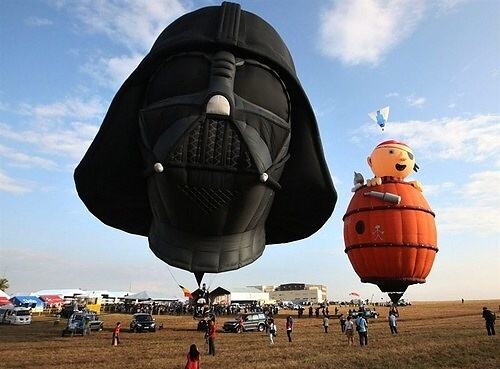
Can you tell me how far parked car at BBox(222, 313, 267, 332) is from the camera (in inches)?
891

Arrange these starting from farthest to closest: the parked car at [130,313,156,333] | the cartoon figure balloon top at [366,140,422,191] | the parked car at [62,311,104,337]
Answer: the parked car at [130,313,156,333] → the parked car at [62,311,104,337] → the cartoon figure balloon top at [366,140,422,191]

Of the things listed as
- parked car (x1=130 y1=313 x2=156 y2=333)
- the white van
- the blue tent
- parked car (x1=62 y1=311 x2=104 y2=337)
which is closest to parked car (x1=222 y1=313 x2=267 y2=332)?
parked car (x1=130 y1=313 x2=156 y2=333)

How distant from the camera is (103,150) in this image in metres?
4.68

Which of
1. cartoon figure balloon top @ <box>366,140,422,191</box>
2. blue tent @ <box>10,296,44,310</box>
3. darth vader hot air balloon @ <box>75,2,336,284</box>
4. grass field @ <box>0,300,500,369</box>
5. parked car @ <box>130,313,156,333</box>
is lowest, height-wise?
grass field @ <box>0,300,500,369</box>

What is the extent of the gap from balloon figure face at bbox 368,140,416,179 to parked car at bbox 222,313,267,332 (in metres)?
9.92

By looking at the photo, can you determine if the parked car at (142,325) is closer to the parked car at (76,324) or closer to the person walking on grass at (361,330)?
the parked car at (76,324)

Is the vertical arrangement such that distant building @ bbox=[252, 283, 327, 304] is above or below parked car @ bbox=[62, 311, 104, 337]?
above

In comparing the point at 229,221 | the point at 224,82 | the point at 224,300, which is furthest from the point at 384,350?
the point at 224,300

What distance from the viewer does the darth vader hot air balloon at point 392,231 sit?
1677 cm

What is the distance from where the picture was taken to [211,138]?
4070 mm

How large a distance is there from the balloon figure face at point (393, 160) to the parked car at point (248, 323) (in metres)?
9.92

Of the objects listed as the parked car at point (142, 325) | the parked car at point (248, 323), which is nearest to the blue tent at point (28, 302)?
the parked car at point (142, 325)

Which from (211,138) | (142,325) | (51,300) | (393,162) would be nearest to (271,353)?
(393,162)

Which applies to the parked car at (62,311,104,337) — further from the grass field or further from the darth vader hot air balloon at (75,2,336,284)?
the darth vader hot air balloon at (75,2,336,284)
